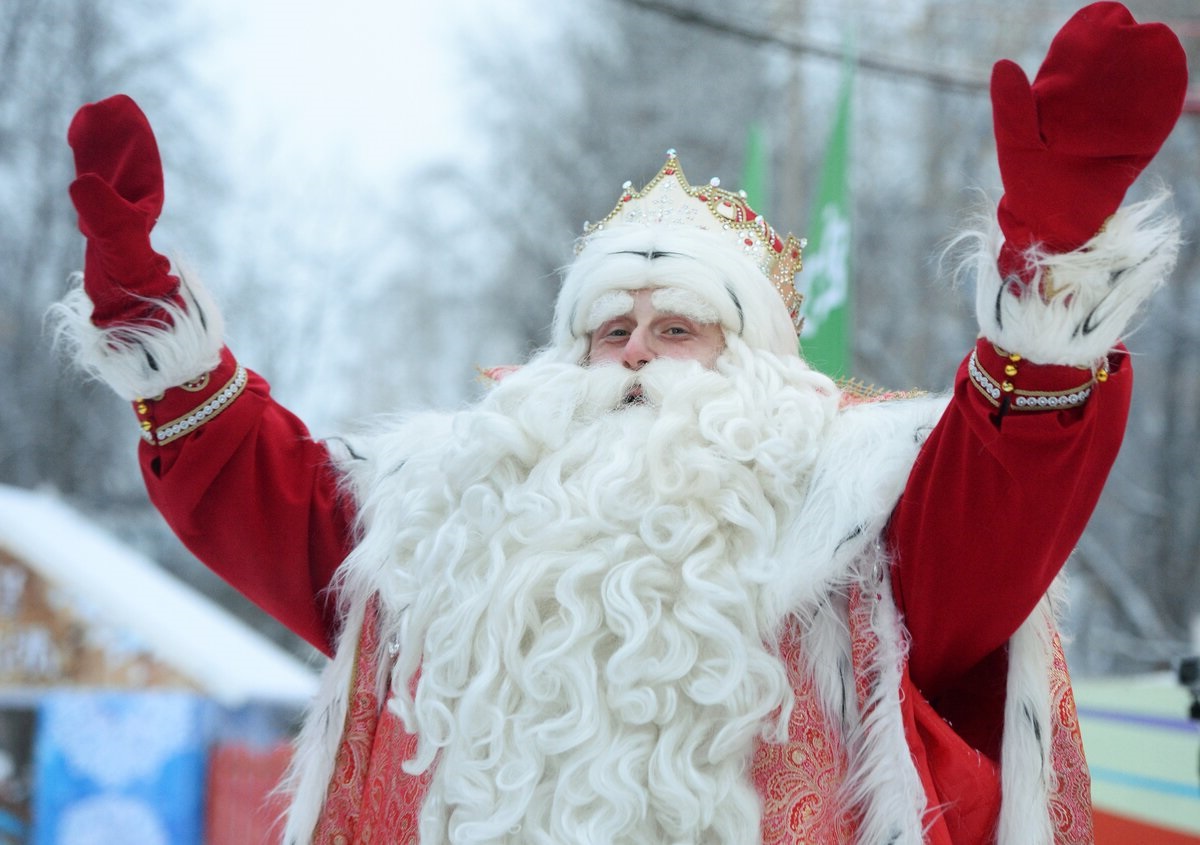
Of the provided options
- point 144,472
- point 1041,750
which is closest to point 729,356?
point 1041,750

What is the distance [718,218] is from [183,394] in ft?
3.66

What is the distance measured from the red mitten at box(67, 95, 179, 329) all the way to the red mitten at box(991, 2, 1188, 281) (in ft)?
4.69

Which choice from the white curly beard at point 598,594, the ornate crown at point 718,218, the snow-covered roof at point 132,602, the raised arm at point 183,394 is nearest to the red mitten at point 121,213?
the raised arm at point 183,394

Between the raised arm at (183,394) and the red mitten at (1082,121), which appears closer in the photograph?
the red mitten at (1082,121)

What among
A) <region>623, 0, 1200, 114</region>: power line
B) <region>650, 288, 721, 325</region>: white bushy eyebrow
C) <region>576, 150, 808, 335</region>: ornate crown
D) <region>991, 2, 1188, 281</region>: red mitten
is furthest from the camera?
<region>623, 0, 1200, 114</region>: power line

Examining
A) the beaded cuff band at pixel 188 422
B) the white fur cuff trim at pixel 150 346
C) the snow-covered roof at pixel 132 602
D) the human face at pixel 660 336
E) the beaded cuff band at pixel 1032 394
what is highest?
the beaded cuff band at pixel 1032 394

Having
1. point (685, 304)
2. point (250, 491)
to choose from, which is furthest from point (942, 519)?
point (250, 491)

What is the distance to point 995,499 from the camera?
1921 mm

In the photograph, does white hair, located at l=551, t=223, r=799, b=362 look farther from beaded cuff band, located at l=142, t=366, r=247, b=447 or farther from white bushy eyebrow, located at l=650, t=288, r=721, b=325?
beaded cuff band, located at l=142, t=366, r=247, b=447

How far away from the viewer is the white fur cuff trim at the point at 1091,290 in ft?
5.88

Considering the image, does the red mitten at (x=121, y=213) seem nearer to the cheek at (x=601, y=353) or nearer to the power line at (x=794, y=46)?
the cheek at (x=601, y=353)

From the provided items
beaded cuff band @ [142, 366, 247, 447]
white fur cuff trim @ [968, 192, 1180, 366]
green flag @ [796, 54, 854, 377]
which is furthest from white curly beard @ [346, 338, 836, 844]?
green flag @ [796, 54, 854, 377]

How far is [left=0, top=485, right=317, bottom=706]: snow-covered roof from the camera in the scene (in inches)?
231

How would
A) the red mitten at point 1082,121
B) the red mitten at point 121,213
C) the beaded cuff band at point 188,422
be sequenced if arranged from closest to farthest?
the red mitten at point 1082,121
the red mitten at point 121,213
the beaded cuff band at point 188,422
